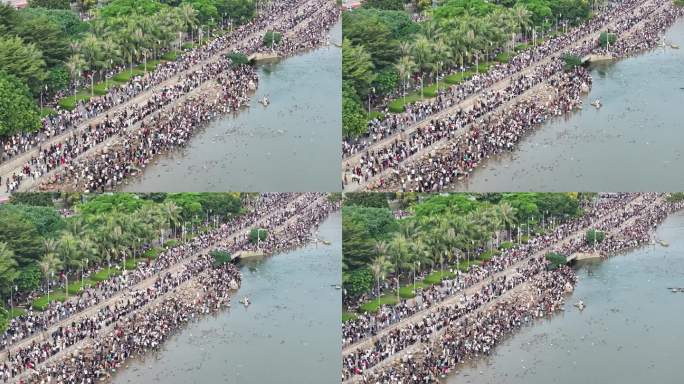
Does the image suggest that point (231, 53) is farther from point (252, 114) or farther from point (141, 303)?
point (141, 303)

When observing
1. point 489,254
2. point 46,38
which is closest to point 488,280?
point 489,254

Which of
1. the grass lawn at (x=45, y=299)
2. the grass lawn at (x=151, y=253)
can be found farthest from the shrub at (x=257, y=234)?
the grass lawn at (x=45, y=299)

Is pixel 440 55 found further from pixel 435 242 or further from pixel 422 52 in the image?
pixel 435 242

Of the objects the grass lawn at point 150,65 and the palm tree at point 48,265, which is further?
the grass lawn at point 150,65

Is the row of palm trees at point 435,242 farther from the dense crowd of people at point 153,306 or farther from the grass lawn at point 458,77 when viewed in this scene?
the grass lawn at point 458,77

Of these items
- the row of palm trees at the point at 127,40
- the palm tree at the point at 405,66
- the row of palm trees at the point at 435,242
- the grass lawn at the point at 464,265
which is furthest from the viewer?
the row of palm trees at the point at 127,40
